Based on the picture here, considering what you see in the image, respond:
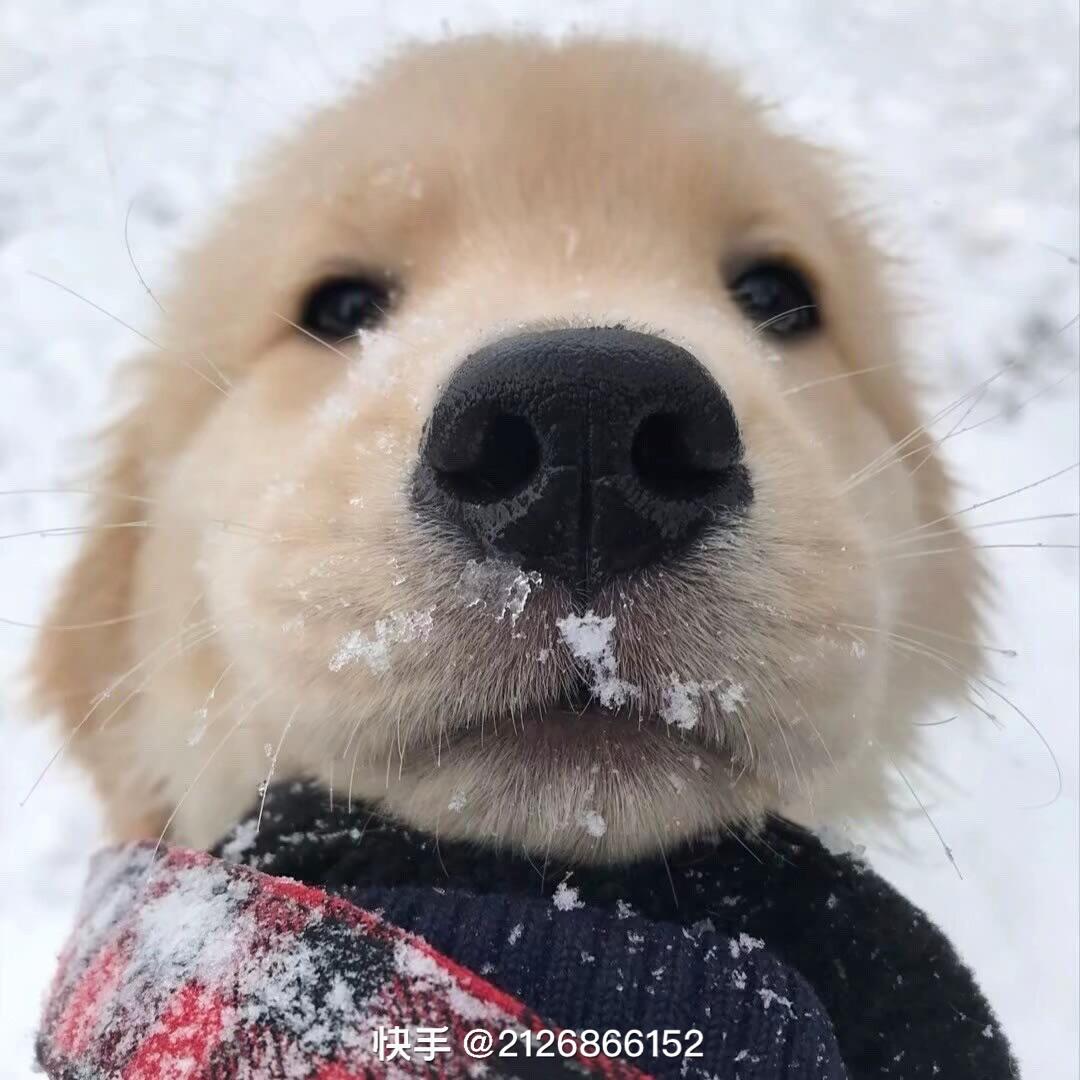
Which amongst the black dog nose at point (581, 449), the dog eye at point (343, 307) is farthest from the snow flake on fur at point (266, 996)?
the dog eye at point (343, 307)

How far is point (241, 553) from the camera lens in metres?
1.73

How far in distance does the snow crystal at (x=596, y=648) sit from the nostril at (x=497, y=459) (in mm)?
165

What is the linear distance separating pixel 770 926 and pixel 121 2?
273 inches

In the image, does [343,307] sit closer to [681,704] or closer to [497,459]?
[497,459]

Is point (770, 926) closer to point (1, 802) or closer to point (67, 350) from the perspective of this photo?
point (1, 802)

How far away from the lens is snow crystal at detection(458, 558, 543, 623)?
124cm

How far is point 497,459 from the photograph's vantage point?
1263mm

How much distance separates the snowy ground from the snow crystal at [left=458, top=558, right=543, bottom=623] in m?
1.70

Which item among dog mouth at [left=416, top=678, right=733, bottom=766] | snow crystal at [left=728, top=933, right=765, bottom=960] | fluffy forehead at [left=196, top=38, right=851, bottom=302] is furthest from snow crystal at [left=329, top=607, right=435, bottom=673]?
fluffy forehead at [left=196, top=38, right=851, bottom=302]

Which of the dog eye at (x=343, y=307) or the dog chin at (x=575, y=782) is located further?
the dog eye at (x=343, y=307)

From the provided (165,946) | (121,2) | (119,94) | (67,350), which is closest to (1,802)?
(67,350)

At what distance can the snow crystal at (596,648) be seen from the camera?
1244 millimetres

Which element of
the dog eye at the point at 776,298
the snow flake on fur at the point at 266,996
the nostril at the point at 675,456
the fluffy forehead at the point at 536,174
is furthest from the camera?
the dog eye at the point at 776,298

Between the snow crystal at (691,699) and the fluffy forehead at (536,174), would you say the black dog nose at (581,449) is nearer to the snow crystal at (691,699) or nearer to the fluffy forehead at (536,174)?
the snow crystal at (691,699)
